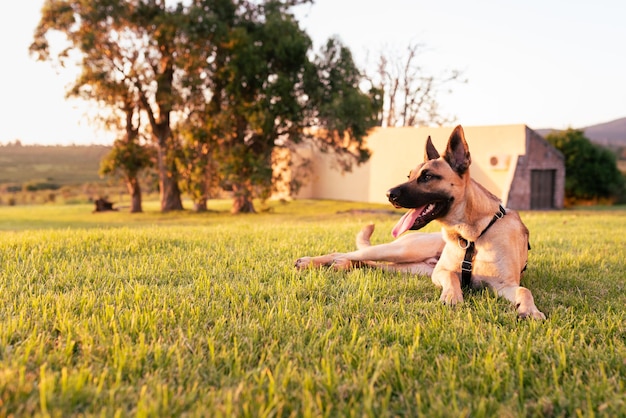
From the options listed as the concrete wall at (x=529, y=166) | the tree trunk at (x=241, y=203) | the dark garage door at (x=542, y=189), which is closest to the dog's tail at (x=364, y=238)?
the tree trunk at (x=241, y=203)

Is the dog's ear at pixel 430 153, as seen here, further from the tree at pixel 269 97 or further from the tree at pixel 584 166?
the tree at pixel 584 166

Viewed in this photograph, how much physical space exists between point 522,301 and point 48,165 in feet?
117

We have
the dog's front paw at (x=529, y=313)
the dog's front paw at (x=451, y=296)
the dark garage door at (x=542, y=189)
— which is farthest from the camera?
the dark garage door at (x=542, y=189)

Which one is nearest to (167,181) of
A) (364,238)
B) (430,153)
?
(364,238)

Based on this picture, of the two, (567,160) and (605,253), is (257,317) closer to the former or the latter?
(605,253)

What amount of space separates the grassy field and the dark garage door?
20.7 m

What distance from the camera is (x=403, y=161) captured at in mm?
25406

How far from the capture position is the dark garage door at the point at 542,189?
932 inches

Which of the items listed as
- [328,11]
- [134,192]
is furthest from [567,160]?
[134,192]

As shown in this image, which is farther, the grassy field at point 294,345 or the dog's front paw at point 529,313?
the dog's front paw at point 529,313

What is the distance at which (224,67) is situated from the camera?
20.2 metres

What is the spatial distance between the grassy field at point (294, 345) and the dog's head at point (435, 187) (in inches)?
24.2

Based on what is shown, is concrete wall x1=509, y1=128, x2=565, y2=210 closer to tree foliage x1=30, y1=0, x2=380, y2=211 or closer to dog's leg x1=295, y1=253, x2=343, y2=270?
tree foliage x1=30, y1=0, x2=380, y2=211

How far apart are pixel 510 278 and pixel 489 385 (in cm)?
167
